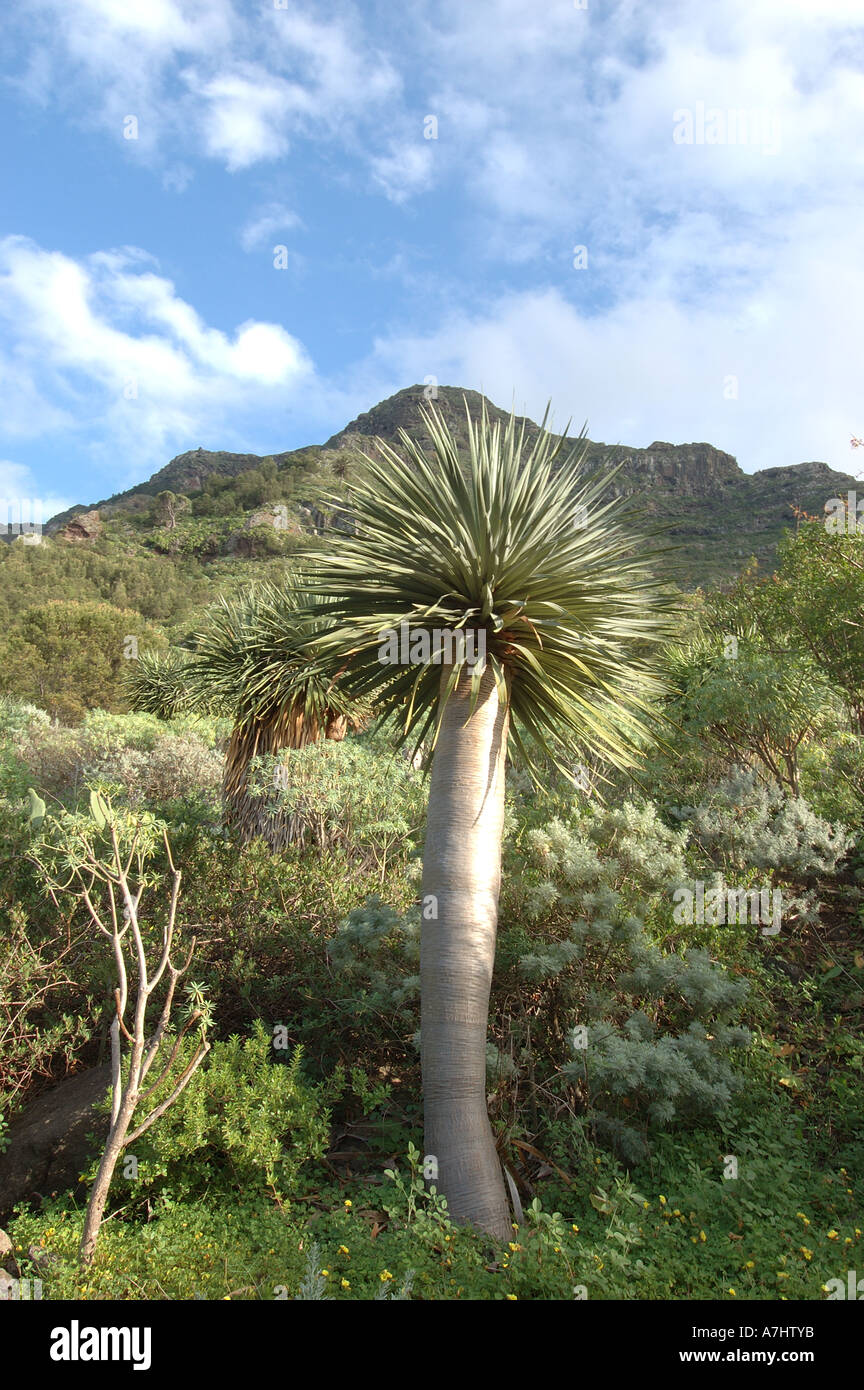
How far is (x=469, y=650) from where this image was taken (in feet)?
17.2

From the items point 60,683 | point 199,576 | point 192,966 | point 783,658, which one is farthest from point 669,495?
point 192,966

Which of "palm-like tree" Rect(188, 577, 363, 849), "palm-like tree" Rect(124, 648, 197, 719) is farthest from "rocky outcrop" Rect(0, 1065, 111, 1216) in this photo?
"palm-like tree" Rect(124, 648, 197, 719)

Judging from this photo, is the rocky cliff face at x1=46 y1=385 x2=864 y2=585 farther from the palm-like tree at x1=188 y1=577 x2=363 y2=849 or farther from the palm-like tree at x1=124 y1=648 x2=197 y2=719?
the palm-like tree at x1=124 y1=648 x2=197 y2=719

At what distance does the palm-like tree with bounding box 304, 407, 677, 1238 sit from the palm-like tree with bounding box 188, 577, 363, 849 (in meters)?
3.75

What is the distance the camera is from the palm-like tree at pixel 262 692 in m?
9.98

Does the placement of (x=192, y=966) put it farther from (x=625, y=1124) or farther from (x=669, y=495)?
(x=669, y=495)

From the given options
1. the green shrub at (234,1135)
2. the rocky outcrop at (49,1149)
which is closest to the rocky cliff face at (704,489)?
the green shrub at (234,1135)

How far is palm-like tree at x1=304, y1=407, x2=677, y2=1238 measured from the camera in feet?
16.1

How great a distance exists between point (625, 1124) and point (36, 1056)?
451 centimetres

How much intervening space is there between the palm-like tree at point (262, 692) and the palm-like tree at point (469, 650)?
3751 mm

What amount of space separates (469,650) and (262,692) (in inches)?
218

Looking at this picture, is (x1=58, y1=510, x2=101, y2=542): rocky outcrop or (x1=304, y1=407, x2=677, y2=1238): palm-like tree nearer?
(x1=304, y1=407, x2=677, y2=1238): palm-like tree

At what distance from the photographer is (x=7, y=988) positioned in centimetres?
639

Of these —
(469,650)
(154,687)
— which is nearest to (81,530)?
(154,687)
